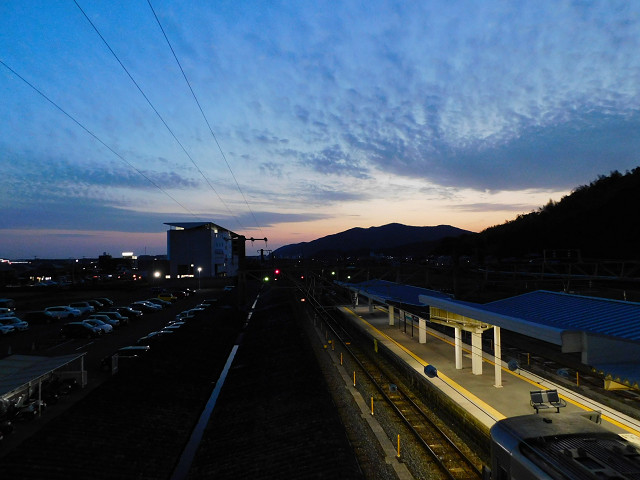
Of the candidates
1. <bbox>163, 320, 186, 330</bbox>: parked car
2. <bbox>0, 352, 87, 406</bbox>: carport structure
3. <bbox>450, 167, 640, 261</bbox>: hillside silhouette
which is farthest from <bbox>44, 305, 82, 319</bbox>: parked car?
<bbox>450, 167, 640, 261</bbox>: hillside silhouette

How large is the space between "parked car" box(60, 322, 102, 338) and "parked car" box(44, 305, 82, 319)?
314 inches

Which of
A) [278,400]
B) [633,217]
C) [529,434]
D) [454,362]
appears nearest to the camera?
[529,434]

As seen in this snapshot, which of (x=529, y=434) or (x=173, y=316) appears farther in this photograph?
(x=173, y=316)

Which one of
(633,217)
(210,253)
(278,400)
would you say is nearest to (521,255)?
(633,217)

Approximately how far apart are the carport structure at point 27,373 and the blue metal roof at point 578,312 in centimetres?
1385

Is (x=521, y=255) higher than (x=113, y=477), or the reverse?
(x=521, y=255)

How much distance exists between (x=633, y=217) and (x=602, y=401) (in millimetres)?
53083

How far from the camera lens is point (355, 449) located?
9.91 metres

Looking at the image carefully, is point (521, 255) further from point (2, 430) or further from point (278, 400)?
point (2, 430)

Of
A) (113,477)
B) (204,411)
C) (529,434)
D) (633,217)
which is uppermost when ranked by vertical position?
(633,217)

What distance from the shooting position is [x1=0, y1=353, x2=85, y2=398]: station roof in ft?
34.8

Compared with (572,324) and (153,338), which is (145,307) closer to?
(153,338)

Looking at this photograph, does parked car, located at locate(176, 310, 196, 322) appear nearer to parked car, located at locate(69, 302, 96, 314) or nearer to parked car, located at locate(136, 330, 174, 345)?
parked car, located at locate(136, 330, 174, 345)

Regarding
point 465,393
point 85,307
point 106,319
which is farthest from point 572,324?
point 85,307
